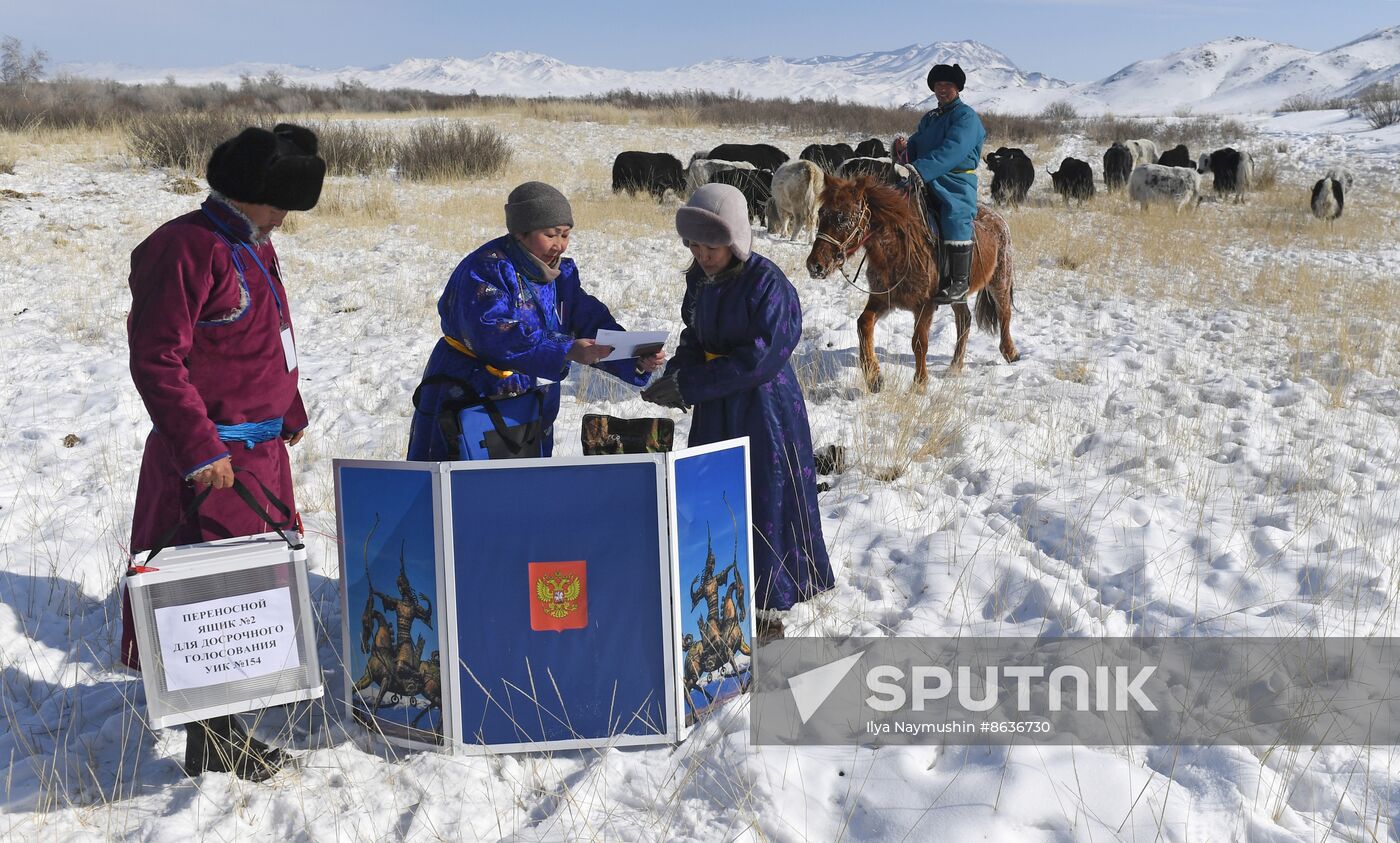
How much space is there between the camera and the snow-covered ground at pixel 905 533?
2379mm

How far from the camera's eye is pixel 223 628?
2.37m

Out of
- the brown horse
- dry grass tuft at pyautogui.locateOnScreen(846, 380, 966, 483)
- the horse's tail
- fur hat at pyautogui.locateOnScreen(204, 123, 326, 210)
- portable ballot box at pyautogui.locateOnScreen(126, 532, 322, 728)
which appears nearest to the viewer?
portable ballot box at pyautogui.locateOnScreen(126, 532, 322, 728)

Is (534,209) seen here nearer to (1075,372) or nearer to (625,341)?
(625,341)

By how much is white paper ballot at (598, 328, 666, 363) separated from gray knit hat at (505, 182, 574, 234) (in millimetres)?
381

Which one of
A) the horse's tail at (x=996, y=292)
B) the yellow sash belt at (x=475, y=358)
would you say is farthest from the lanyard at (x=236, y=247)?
the horse's tail at (x=996, y=292)

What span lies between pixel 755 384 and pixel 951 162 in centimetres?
398

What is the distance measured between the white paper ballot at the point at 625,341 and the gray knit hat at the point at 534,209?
1.25 feet

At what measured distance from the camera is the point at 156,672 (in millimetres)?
2297

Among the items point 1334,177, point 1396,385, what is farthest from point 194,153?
point 1334,177

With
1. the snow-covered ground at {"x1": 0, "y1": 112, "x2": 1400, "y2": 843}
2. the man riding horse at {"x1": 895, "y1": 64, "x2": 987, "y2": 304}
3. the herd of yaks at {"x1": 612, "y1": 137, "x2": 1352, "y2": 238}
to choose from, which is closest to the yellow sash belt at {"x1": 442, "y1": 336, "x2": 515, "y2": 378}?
the snow-covered ground at {"x1": 0, "y1": 112, "x2": 1400, "y2": 843}

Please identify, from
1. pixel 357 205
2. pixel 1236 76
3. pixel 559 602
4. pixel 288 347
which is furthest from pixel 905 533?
pixel 1236 76

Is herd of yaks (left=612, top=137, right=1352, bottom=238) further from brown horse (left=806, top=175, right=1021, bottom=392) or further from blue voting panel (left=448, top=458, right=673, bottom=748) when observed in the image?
blue voting panel (left=448, top=458, right=673, bottom=748)

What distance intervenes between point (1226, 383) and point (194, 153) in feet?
55.3

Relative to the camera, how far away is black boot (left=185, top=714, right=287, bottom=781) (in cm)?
250
